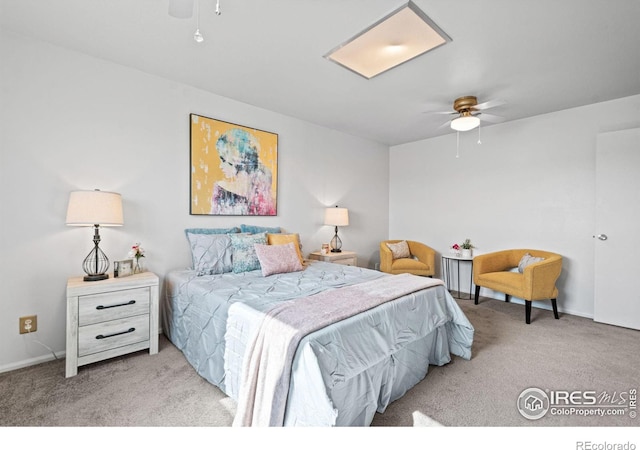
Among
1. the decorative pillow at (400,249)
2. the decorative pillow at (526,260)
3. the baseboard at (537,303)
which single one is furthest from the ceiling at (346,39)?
the baseboard at (537,303)

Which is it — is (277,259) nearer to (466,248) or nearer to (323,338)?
(323,338)

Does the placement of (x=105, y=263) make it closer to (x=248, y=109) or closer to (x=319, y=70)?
(x=248, y=109)

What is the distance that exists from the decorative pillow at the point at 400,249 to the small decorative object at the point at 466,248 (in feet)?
2.76

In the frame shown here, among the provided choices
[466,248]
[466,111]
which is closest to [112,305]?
[466,111]

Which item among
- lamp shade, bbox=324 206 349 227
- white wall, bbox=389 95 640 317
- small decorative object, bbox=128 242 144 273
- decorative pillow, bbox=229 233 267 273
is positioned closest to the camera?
small decorative object, bbox=128 242 144 273

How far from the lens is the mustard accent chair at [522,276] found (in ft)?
10.7

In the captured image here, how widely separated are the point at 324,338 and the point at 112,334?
6.05ft

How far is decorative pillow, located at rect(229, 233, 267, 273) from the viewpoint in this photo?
287 centimetres

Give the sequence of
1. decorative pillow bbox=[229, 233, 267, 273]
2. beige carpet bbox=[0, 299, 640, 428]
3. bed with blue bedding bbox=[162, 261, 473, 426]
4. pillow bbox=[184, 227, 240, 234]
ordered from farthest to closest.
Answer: pillow bbox=[184, 227, 240, 234]
decorative pillow bbox=[229, 233, 267, 273]
beige carpet bbox=[0, 299, 640, 428]
bed with blue bedding bbox=[162, 261, 473, 426]

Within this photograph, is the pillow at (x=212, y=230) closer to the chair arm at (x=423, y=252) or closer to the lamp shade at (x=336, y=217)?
the lamp shade at (x=336, y=217)

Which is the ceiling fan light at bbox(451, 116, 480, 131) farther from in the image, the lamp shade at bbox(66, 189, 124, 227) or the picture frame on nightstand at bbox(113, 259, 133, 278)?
the picture frame on nightstand at bbox(113, 259, 133, 278)

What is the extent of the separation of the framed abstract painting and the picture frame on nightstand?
796 mm

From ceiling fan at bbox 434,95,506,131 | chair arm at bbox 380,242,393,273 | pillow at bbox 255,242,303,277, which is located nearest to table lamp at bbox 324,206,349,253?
chair arm at bbox 380,242,393,273

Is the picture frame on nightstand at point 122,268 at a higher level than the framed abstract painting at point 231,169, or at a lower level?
lower
